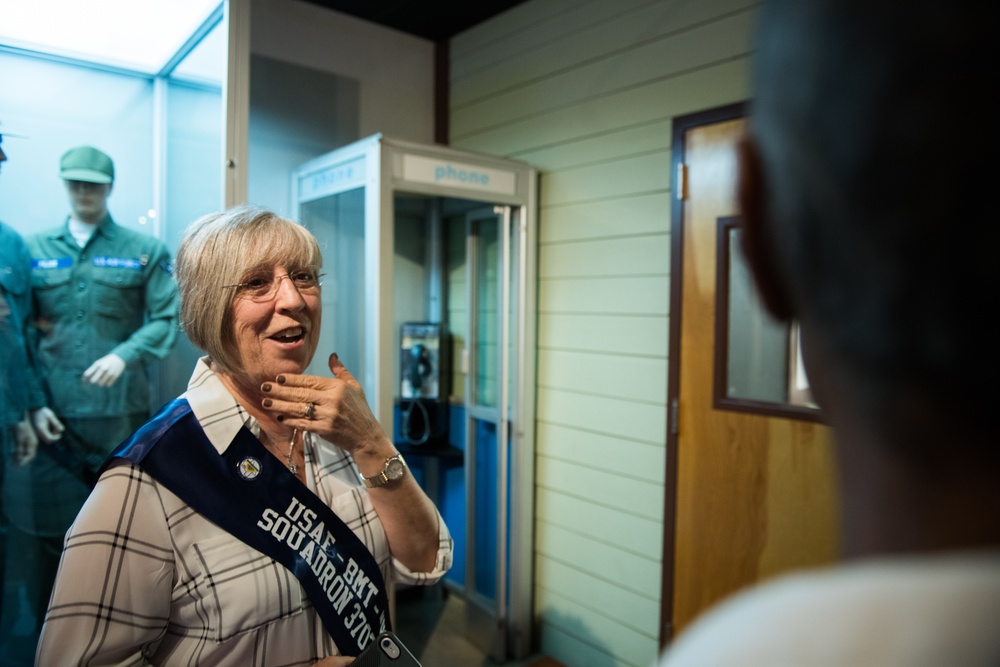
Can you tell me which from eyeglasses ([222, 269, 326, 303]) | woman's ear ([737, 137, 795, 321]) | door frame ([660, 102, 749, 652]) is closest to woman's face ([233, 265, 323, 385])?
eyeglasses ([222, 269, 326, 303])

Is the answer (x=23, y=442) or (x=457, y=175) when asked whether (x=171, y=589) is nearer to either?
(x=23, y=442)

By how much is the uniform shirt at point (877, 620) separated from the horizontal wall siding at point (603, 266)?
2403mm

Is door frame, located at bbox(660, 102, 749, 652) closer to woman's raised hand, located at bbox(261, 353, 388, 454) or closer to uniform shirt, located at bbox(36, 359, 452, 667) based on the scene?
woman's raised hand, located at bbox(261, 353, 388, 454)

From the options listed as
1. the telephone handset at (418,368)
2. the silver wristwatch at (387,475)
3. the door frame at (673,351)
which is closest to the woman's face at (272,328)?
the silver wristwatch at (387,475)

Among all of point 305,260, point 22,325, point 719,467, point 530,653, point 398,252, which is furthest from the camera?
point 398,252

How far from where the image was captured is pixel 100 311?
2418 millimetres

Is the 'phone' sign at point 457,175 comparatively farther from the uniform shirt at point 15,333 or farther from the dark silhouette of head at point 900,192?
the dark silhouette of head at point 900,192

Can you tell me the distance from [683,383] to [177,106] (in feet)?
7.52

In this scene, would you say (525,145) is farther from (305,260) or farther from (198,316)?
(198,316)

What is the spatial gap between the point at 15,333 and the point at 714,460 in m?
2.60

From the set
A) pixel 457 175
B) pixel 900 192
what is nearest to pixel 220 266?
pixel 900 192

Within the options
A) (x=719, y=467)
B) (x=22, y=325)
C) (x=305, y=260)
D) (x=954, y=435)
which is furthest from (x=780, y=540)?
(x=22, y=325)

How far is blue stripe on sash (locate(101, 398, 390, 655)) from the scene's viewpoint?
120 cm

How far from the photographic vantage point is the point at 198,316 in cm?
136
